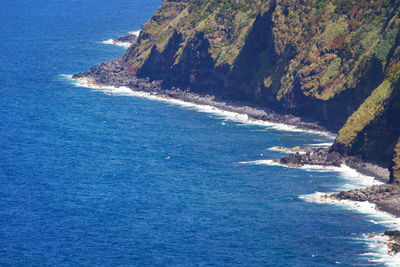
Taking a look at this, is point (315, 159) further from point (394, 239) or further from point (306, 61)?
point (306, 61)

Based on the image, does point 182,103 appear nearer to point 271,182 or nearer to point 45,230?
point 271,182

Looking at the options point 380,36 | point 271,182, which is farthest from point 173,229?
point 380,36

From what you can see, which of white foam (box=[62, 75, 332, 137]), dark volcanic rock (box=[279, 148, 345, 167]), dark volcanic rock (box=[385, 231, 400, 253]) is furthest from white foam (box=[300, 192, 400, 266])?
white foam (box=[62, 75, 332, 137])

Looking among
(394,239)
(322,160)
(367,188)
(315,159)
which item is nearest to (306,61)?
(315,159)

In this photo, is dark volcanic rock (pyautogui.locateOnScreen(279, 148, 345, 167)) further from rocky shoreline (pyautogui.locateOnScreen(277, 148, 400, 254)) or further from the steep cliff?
the steep cliff

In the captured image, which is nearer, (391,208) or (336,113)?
(391,208)

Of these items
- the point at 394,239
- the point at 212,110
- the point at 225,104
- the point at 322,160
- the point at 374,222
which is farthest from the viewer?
the point at 225,104
